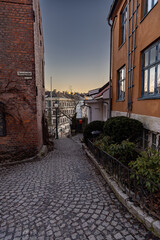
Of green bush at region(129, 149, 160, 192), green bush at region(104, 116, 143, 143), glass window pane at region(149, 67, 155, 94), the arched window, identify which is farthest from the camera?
the arched window

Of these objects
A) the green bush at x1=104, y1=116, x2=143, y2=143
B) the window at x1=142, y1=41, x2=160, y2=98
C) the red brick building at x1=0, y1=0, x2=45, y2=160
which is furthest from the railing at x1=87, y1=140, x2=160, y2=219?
the red brick building at x1=0, y1=0, x2=45, y2=160

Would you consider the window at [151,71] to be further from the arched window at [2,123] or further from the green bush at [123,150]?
the arched window at [2,123]

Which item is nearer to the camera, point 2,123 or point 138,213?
point 138,213

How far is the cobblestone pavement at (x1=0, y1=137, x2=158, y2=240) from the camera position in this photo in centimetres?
238

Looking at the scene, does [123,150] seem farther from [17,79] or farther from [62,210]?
[17,79]

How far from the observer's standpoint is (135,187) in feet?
9.45

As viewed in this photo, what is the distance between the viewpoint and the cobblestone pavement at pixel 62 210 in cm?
238

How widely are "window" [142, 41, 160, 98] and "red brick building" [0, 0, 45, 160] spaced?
4.55m

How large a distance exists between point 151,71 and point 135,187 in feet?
12.7

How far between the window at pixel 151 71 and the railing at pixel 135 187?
99.3 inches

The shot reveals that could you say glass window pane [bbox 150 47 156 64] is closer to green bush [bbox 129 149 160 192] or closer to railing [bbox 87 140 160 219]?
green bush [bbox 129 149 160 192]

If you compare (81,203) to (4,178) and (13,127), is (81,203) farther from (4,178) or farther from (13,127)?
(13,127)

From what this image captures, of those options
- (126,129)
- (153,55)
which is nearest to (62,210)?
(126,129)

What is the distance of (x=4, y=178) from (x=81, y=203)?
2.85m
